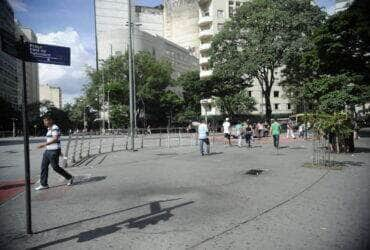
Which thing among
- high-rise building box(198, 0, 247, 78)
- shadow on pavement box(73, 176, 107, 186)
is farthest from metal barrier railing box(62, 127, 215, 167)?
high-rise building box(198, 0, 247, 78)

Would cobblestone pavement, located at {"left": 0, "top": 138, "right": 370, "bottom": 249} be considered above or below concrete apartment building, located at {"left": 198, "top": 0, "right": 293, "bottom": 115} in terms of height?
below

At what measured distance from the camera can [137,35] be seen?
8156 cm

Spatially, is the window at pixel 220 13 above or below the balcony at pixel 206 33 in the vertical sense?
above

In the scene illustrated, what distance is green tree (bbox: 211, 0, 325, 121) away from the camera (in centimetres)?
3825

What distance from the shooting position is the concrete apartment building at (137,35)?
83756 millimetres

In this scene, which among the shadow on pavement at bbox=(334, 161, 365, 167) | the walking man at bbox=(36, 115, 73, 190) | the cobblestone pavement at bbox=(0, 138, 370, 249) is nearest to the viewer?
the cobblestone pavement at bbox=(0, 138, 370, 249)

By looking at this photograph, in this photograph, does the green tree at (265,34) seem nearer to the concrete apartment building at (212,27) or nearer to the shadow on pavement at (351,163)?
the shadow on pavement at (351,163)

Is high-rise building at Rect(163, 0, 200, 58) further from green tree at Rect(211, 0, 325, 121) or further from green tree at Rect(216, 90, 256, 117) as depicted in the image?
green tree at Rect(211, 0, 325, 121)

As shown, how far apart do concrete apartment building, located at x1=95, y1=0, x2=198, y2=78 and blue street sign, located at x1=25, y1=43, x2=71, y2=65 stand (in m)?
67.9

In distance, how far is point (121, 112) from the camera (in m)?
58.7

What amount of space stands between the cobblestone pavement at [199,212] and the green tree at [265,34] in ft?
92.6

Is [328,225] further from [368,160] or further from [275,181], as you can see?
[368,160]

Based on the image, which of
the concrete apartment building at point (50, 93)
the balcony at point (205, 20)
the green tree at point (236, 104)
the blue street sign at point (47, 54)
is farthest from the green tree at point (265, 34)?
the concrete apartment building at point (50, 93)

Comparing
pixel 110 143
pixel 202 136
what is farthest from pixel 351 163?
pixel 110 143
